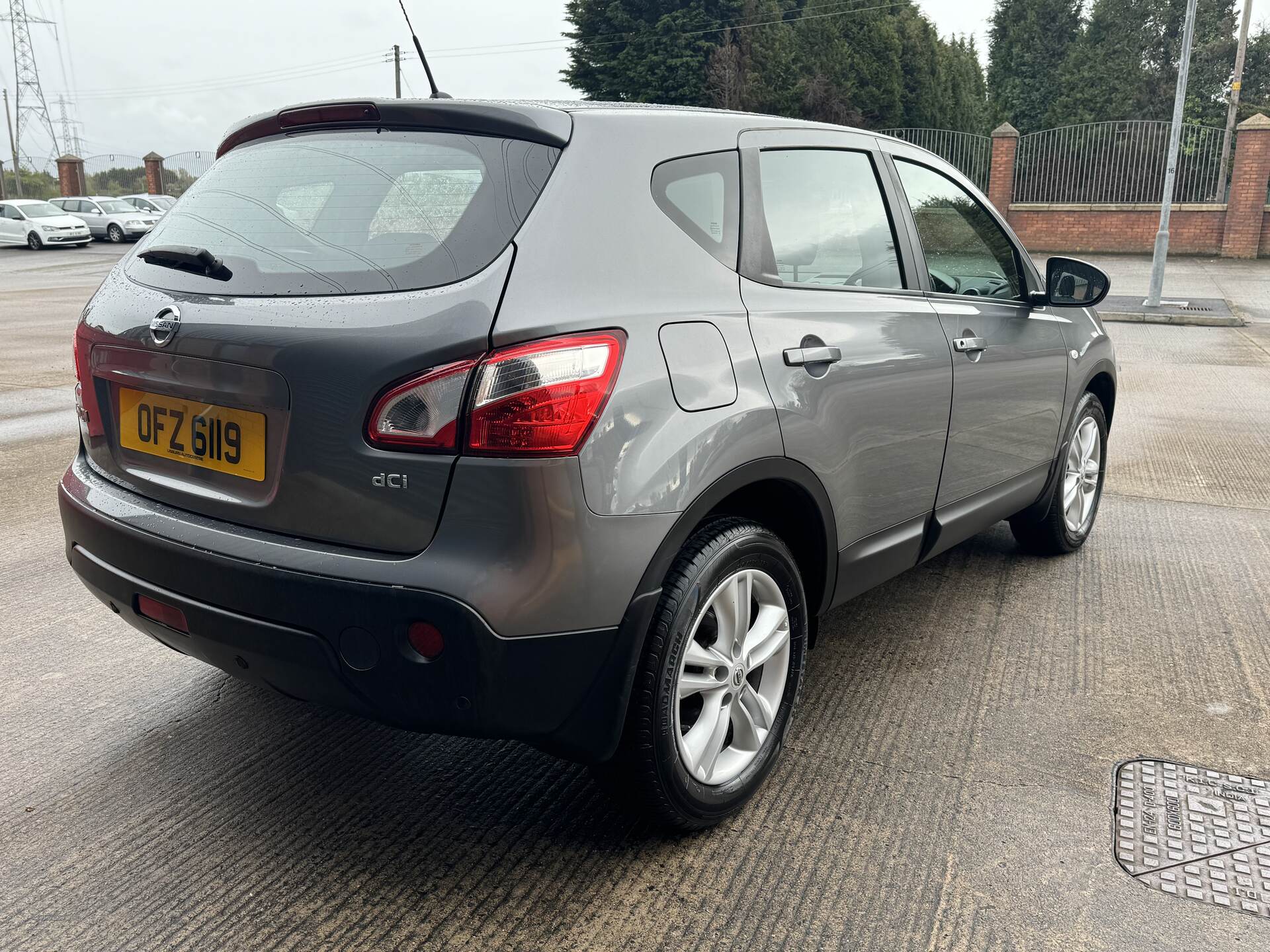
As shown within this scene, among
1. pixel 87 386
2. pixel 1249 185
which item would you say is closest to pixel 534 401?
pixel 87 386

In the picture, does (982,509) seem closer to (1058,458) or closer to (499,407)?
(1058,458)

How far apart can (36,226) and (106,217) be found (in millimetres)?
2964

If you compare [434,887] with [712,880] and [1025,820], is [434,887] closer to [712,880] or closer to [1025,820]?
[712,880]

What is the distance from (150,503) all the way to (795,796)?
1.72m

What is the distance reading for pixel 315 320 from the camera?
7.19 feet

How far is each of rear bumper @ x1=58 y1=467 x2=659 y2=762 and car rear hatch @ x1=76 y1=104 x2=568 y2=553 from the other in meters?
0.12

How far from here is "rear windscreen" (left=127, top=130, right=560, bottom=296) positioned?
220cm

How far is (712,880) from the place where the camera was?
2.41 m

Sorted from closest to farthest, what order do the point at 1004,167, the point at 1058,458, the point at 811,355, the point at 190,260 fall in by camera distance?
the point at 190,260 → the point at 811,355 → the point at 1058,458 → the point at 1004,167

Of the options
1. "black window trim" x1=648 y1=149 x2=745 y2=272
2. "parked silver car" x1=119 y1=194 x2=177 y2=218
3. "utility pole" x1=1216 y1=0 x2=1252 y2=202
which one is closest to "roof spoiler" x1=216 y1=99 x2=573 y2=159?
"black window trim" x1=648 y1=149 x2=745 y2=272

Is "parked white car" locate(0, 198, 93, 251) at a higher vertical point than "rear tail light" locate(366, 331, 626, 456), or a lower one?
lower

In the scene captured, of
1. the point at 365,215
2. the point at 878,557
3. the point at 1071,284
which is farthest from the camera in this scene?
the point at 1071,284

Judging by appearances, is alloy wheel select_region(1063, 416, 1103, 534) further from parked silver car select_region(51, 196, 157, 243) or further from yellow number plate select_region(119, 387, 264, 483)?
parked silver car select_region(51, 196, 157, 243)

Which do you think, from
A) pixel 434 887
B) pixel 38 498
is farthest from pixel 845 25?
pixel 434 887
